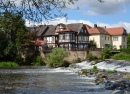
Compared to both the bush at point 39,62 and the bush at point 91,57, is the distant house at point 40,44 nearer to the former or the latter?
the bush at point 39,62

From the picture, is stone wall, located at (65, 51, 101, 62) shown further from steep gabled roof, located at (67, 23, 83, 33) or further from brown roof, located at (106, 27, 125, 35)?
brown roof, located at (106, 27, 125, 35)

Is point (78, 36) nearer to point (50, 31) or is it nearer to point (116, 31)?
point (50, 31)

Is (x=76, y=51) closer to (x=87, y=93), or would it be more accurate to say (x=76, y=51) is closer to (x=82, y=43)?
(x=82, y=43)

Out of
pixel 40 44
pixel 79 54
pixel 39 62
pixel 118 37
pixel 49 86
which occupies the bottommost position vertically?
pixel 39 62

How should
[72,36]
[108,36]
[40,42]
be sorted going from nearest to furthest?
[72,36] < [40,42] < [108,36]

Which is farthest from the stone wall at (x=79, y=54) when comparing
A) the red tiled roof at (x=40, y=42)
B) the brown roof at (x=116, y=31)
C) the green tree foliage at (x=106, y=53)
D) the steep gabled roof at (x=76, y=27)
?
the brown roof at (x=116, y=31)

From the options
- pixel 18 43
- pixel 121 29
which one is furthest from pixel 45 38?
pixel 121 29

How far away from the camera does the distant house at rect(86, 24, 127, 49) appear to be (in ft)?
270

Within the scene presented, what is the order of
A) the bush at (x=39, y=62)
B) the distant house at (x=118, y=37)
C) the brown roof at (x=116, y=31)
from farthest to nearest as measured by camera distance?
1. the brown roof at (x=116, y=31)
2. the distant house at (x=118, y=37)
3. the bush at (x=39, y=62)

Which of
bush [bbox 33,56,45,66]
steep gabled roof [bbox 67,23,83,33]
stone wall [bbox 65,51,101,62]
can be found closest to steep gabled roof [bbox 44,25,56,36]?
steep gabled roof [bbox 67,23,83,33]

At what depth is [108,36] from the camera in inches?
3410

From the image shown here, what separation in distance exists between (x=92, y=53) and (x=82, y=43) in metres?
13.8

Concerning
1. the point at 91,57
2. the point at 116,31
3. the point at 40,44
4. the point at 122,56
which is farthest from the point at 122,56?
the point at 116,31

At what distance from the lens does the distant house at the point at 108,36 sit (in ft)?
270
